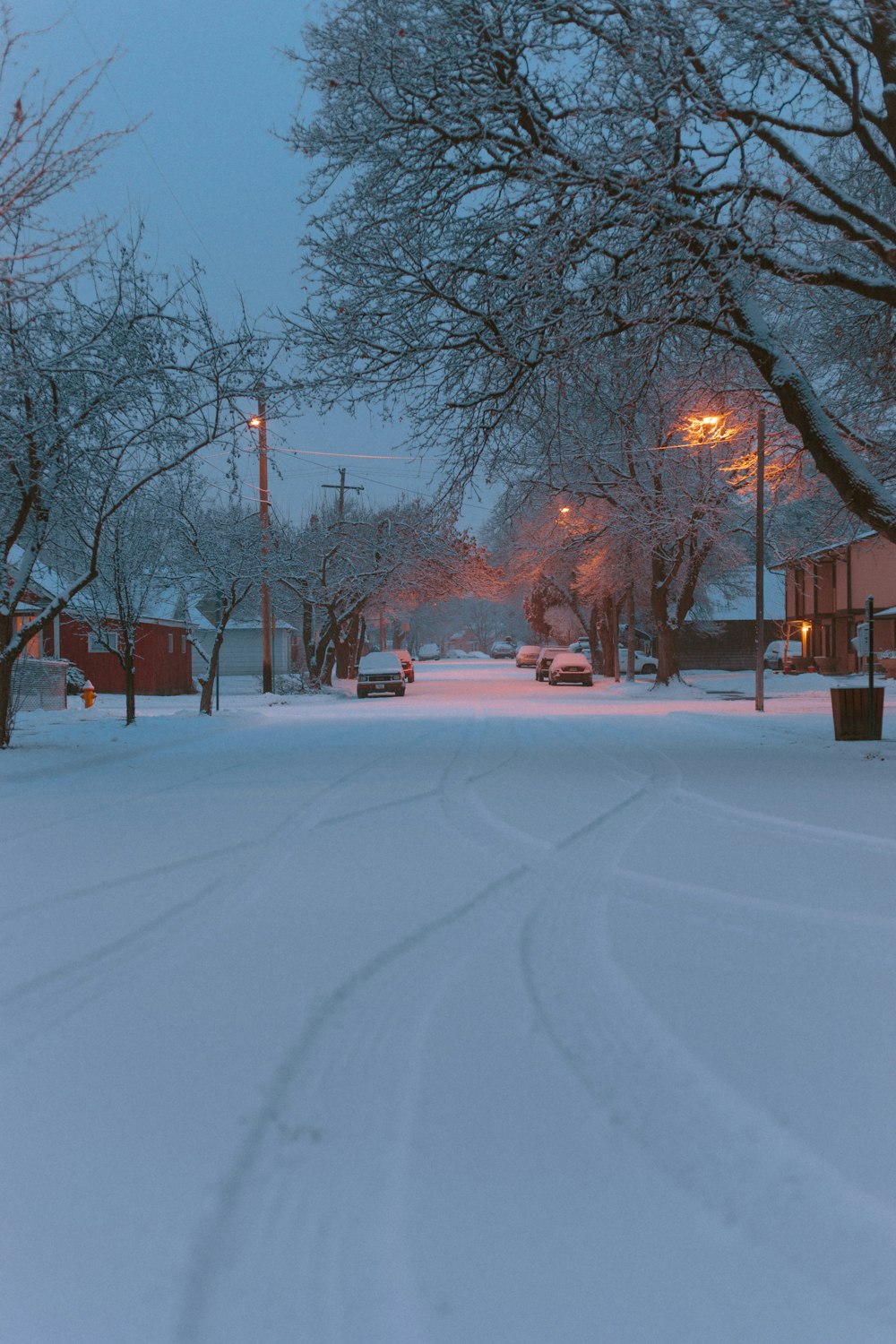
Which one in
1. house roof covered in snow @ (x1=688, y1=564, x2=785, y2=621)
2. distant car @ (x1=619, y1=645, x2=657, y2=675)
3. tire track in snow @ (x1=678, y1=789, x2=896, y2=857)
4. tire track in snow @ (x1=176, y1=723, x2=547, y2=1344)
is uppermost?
house roof covered in snow @ (x1=688, y1=564, x2=785, y2=621)

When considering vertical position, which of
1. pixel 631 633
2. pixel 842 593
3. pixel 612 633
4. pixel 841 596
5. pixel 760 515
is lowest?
pixel 631 633

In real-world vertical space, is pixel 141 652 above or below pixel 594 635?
below

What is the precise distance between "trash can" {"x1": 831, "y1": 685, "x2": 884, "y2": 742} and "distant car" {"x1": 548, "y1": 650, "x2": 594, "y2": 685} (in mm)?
27446

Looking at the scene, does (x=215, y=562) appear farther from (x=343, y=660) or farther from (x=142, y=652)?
(x=343, y=660)

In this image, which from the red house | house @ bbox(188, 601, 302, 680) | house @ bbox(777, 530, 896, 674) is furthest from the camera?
house @ bbox(188, 601, 302, 680)

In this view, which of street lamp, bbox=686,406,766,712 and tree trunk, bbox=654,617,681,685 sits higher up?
street lamp, bbox=686,406,766,712

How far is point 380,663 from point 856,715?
24748mm

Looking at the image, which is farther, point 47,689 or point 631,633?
point 631,633

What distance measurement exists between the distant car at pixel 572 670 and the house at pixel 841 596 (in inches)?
348

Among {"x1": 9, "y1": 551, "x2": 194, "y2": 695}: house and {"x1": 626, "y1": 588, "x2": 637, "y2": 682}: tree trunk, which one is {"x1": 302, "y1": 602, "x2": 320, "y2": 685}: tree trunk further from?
{"x1": 626, "y1": 588, "x2": 637, "y2": 682}: tree trunk

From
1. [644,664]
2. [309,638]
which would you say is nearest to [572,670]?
[309,638]

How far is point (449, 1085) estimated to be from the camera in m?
3.55

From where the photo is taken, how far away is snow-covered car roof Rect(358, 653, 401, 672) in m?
39.0

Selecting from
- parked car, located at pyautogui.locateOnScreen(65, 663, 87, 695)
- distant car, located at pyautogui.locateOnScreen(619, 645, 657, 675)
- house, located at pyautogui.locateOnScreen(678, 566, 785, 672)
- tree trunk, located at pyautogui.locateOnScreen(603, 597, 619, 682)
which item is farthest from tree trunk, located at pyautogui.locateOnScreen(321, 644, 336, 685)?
house, located at pyautogui.locateOnScreen(678, 566, 785, 672)
